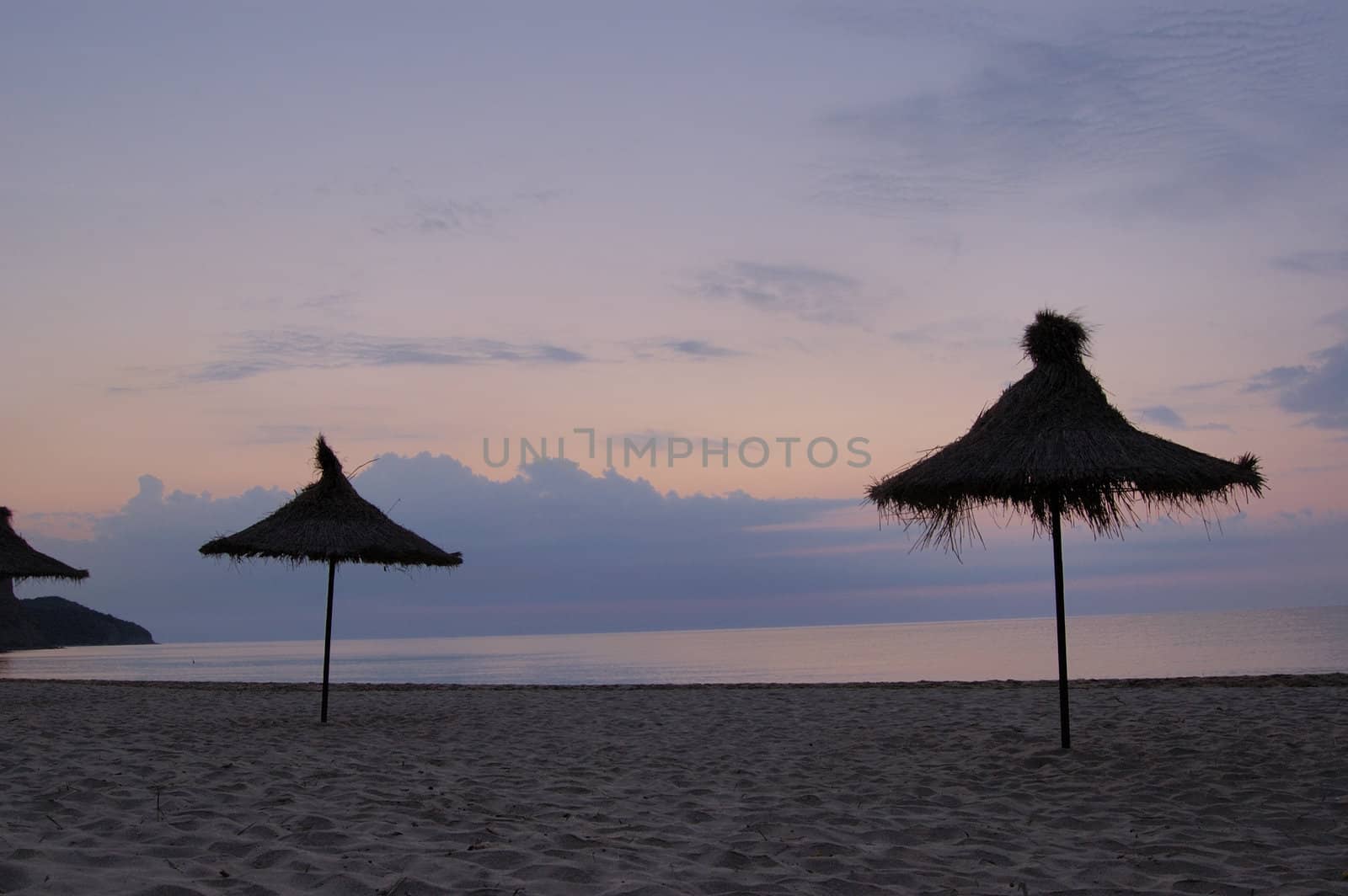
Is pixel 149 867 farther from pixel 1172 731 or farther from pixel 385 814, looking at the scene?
pixel 1172 731

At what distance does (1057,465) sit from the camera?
704 cm

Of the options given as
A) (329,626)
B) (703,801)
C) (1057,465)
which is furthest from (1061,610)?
(329,626)

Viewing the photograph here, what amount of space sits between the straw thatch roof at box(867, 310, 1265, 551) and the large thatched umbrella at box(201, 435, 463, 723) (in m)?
5.52

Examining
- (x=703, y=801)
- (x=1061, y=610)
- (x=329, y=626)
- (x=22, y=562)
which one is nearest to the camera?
(x=703, y=801)

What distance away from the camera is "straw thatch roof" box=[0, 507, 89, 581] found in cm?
1741

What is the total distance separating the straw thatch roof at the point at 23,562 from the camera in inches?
685

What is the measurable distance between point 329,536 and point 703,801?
6361 mm

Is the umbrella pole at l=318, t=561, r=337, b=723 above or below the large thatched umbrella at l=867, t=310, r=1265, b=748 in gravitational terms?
below

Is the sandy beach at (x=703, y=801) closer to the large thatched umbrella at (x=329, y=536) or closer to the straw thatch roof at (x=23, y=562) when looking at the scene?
the large thatched umbrella at (x=329, y=536)

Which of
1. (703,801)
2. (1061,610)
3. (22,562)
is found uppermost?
(22,562)

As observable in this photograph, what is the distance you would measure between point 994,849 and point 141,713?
32.8 feet

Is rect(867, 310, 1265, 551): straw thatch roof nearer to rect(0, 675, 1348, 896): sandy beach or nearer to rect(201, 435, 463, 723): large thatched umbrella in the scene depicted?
rect(0, 675, 1348, 896): sandy beach

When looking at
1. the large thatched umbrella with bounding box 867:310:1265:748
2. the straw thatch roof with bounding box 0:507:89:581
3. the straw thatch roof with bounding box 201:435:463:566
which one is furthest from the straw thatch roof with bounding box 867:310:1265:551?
the straw thatch roof with bounding box 0:507:89:581

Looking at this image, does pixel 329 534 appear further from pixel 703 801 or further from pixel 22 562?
pixel 22 562
